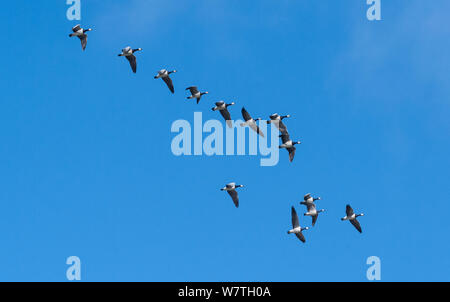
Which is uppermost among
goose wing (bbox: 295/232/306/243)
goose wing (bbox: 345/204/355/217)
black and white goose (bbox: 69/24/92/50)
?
black and white goose (bbox: 69/24/92/50)

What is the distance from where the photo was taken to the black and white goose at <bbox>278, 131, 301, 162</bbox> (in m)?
123

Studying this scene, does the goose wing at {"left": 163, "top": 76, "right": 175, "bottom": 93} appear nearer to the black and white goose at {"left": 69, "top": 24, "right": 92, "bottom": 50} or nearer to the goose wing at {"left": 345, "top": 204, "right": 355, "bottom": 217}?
the black and white goose at {"left": 69, "top": 24, "right": 92, "bottom": 50}

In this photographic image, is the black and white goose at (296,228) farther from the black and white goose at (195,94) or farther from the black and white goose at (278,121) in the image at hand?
the black and white goose at (195,94)

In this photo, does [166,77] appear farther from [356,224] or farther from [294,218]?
[356,224]

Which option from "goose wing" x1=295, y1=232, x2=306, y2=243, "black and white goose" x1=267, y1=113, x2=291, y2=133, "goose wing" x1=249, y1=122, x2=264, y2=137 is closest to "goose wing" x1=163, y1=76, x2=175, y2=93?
"goose wing" x1=249, y1=122, x2=264, y2=137

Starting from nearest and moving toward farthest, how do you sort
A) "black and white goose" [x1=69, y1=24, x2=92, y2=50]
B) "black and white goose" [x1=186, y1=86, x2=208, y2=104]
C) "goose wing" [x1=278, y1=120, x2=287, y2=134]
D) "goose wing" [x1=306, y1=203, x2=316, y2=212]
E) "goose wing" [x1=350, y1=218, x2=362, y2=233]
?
"black and white goose" [x1=69, y1=24, x2=92, y2=50] → "black and white goose" [x1=186, y1=86, x2=208, y2=104] → "goose wing" [x1=350, y1=218, x2=362, y2=233] → "goose wing" [x1=306, y1=203, x2=316, y2=212] → "goose wing" [x1=278, y1=120, x2=287, y2=134]

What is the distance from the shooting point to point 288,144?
123688 millimetres

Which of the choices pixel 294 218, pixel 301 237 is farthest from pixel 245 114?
pixel 301 237

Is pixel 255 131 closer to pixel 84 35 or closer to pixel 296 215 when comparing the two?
pixel 296 215

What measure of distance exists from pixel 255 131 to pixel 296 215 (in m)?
11.7

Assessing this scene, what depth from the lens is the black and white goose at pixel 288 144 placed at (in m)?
123

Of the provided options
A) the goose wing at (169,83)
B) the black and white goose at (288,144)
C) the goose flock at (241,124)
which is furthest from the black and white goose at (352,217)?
the goose wing at (169,83)
